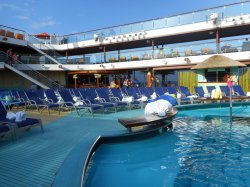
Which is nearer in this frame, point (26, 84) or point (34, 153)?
point (34, 153)

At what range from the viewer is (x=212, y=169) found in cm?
435

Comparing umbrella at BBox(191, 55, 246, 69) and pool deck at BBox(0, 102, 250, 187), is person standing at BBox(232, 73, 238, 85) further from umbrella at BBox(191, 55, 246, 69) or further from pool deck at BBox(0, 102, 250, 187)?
pool deck at BBox(0, 102, 250, 187)

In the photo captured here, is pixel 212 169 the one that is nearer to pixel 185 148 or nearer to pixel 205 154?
pixel 205 154

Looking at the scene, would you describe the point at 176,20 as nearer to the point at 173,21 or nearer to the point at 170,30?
the point at 173,21

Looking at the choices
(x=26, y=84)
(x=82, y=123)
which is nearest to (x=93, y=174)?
(x=82, y=123)

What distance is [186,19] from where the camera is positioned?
882 inches

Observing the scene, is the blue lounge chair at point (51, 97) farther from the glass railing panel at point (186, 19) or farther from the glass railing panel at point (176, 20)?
the glass railing panel at point (186, 19)

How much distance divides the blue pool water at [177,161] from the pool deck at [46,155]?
1.29ft

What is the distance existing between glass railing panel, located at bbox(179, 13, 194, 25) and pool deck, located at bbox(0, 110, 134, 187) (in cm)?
1714

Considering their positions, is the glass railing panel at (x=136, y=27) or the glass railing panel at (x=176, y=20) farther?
the glass railing panel at (x=136, y=27)

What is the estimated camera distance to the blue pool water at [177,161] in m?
3.95

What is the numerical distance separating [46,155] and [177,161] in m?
2.26

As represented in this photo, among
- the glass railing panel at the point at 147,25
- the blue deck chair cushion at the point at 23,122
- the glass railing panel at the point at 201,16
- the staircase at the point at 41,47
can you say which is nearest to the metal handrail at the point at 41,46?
the staircase at the point at 41,47

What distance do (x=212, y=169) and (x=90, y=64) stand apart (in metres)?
25.5
